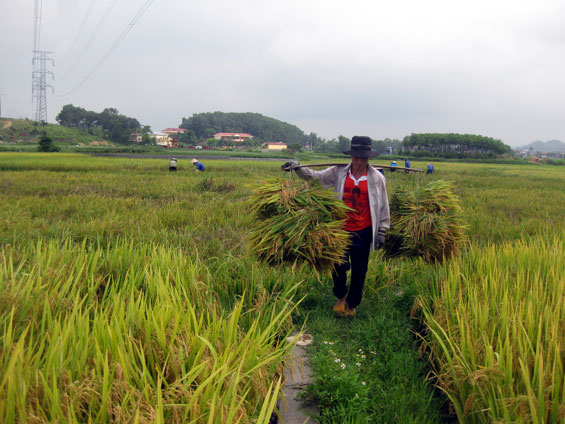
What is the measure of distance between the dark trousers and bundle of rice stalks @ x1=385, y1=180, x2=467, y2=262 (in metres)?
0.32

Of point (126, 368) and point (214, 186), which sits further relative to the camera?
point (214, 186)

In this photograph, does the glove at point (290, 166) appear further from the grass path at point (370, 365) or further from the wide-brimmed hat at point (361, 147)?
the grass path at point (370, 365)

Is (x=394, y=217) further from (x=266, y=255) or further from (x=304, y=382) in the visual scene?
(x=304, y=382)

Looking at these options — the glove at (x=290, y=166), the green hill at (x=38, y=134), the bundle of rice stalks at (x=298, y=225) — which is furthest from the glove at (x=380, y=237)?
the green hill at (x=38, y=134)

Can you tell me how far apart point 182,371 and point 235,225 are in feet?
16.5

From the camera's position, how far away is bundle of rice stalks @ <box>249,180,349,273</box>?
9.70ft

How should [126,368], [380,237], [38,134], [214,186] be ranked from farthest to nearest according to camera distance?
[38,134] → [214,186] → [380,237] → [126,368]

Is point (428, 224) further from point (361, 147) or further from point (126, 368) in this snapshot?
point (126, 368)

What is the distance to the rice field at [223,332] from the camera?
4.99 ft

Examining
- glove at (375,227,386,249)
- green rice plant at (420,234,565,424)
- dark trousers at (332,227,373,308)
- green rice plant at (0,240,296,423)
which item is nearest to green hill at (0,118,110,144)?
dark trousers at (332,227,373,308)

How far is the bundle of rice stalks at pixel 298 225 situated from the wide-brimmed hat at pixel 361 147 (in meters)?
0.41

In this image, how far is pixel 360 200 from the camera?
339cm

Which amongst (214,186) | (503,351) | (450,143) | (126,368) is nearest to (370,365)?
(503,351)

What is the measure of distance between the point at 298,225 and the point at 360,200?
0.74 metres
